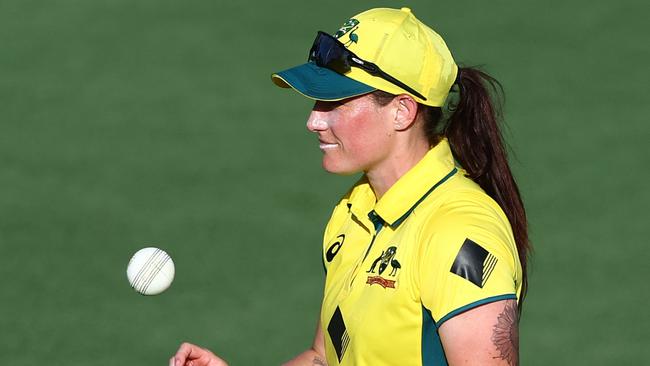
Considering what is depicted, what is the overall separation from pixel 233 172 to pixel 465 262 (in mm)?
4839

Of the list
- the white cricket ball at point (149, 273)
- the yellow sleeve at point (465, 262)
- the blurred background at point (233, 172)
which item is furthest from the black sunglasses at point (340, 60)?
the blurred background at point (233, 172)

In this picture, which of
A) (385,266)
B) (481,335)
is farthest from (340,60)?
(481,335)

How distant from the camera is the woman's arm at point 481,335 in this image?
13.4 feet

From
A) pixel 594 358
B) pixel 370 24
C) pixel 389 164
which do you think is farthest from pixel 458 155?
pixel 594 358

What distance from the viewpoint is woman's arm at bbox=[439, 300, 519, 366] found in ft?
13.4

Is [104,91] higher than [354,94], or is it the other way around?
[354,94]

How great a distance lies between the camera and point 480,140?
4781 millimetres

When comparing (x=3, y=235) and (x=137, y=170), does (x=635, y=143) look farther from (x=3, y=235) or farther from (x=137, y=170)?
(x=3, y=235)

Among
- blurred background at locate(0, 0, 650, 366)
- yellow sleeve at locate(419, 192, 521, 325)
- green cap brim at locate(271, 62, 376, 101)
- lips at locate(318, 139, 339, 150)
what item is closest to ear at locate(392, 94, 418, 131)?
green cap brim at locate(271, 62, 376, 101)

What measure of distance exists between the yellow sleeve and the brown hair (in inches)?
12.7

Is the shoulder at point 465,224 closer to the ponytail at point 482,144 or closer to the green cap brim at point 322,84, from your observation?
the ponytail at point 482,144

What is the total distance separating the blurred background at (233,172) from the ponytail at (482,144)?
257cm

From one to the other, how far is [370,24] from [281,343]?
326 centimetres

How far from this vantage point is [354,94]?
451 cm
